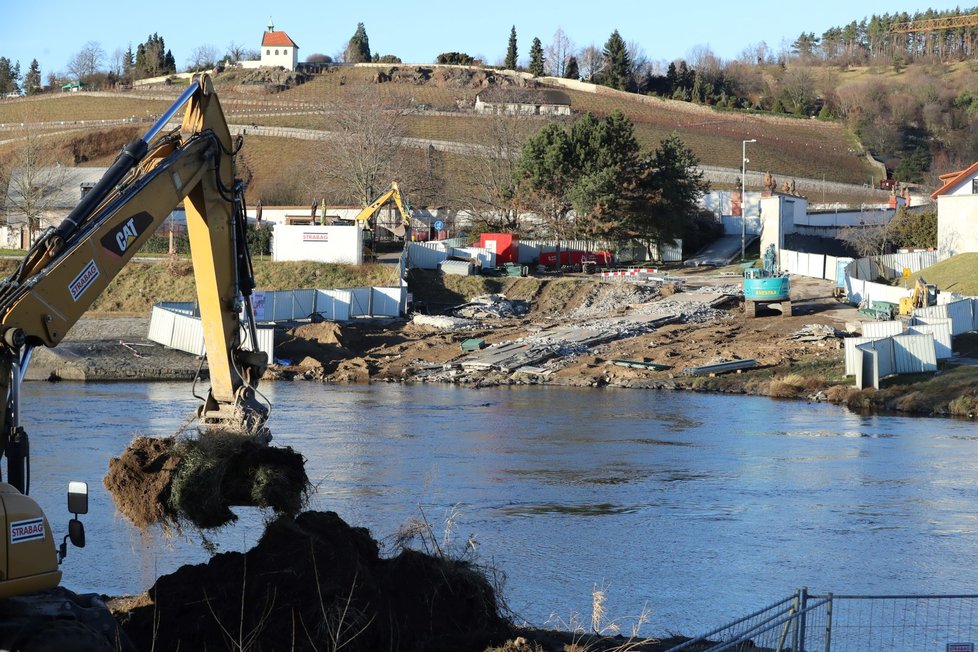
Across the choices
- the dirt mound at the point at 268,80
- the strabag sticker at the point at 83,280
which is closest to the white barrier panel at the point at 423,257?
the strabag sticker at the point at 83,280

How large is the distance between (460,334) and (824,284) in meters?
18.3

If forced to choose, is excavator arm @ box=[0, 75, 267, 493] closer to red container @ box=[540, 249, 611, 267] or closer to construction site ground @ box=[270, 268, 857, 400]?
construction site ground @ box=[270, 268, 857, 400]

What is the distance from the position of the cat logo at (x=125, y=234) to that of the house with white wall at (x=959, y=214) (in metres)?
55.6

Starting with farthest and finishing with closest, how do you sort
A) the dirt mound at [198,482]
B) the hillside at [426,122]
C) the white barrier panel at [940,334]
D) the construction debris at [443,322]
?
the hillside at [426,122], the construction debris at [443,322], the white barrier panel at [940,334], the dirt mound at [198,482]

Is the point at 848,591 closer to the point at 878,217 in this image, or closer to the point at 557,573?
the point at 557,573

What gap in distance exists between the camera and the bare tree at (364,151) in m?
80.6

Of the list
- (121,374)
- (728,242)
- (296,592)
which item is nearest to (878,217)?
(728,242)

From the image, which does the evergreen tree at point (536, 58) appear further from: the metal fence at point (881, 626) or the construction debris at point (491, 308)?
the metal fence at point (881, 626)

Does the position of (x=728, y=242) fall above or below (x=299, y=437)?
above

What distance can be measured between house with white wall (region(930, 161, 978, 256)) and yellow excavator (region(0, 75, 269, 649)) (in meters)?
53.7

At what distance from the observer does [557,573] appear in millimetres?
16672

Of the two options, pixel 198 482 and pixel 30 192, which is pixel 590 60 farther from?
pixel 198 482

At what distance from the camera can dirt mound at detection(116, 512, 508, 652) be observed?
10383 mm

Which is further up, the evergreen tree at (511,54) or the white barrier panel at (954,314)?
the evergreen tree at (511,54)
